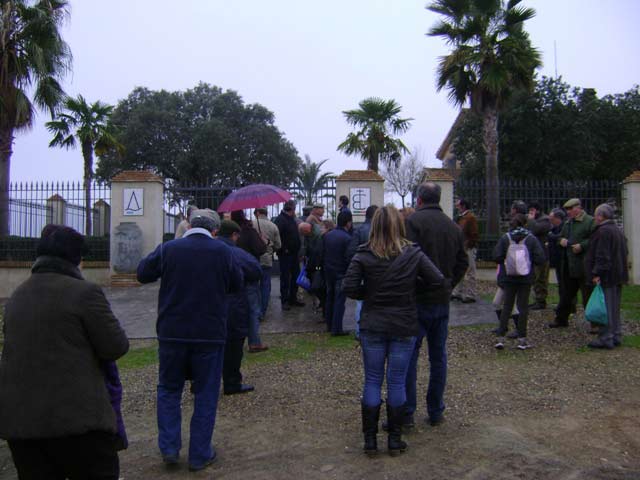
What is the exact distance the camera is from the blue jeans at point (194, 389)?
3.99m

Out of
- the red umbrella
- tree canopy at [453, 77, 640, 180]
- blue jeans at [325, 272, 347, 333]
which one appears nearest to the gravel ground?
blue jeans at [325, 272, 347, 333]

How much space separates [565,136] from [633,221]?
11977 mm

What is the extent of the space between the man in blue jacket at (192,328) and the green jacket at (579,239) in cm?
541

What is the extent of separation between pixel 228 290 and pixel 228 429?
4.66 ft

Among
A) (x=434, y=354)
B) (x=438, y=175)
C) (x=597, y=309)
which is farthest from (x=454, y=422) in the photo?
(x=438, y=175)

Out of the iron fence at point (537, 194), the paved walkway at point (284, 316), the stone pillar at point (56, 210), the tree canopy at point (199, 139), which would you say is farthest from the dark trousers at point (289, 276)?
the tree canopy at point (199, 139)

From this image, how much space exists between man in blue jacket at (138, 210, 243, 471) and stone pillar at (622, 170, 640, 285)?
1206 centimetres

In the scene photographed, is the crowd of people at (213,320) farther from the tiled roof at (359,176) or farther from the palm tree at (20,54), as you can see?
the palm tree at (20,54)

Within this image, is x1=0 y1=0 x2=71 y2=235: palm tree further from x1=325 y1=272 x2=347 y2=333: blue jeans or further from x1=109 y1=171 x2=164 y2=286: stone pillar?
x1=325 y1=272 x2=347 y2=333: blue jeans

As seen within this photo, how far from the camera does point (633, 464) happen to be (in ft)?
13.3

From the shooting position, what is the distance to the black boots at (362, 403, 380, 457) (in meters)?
4.21

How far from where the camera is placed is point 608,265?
6969 mm

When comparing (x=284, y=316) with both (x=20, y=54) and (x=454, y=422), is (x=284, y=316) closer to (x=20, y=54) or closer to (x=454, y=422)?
(x=454, y=422)

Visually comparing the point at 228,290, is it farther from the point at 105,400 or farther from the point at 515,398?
the point at 515,398
